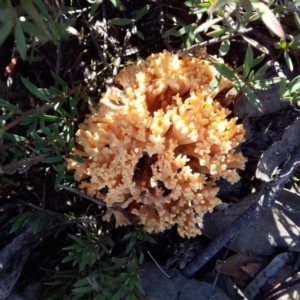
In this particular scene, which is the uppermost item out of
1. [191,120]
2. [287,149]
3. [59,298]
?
[191,120]

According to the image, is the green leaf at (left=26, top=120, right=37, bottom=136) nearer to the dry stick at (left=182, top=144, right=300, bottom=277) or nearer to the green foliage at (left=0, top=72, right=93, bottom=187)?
the green foliage at (left=0, top=72, right=93, bottom=187)

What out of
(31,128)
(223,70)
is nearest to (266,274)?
(223,70)

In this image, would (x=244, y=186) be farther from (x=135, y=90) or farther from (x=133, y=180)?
(x=135, y=90)

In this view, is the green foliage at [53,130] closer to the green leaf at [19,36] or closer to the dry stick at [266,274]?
the green leaf at [19,36]

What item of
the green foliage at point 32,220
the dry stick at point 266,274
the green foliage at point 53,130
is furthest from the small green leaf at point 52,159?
the dry stick at point 266,274

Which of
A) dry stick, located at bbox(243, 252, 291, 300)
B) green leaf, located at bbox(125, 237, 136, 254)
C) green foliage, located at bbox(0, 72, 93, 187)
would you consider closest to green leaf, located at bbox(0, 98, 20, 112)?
green foliage, located at bbox(0, 72, 93, 187)

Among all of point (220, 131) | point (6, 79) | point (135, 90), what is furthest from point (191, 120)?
point (6, 79)
